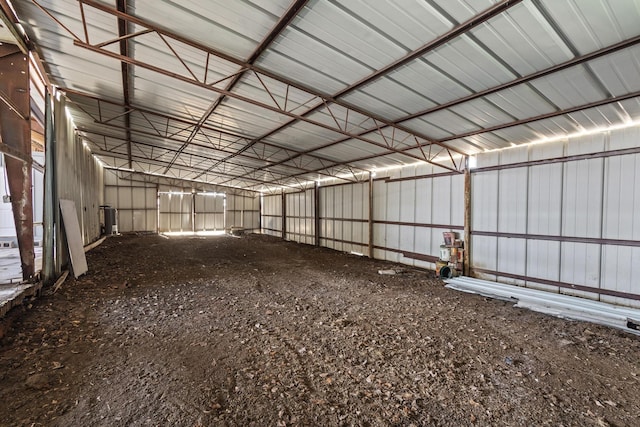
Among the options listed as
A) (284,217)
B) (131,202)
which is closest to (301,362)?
(284,217)

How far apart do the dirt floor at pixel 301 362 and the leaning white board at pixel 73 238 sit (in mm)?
1021

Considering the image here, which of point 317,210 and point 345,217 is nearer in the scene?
point 345,217

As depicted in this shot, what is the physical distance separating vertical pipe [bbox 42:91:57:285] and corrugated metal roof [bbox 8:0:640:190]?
4.32 ft

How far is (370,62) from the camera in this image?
4.73 metres

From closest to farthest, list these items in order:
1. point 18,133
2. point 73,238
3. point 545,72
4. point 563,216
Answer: point 545,72 → point 18,133 → point 563,216 → point 73,238

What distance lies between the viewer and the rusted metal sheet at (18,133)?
16.7ft

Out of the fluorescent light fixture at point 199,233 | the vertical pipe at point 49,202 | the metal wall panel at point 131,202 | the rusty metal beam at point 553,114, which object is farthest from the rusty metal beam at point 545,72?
the metal wall panel at point 131,202

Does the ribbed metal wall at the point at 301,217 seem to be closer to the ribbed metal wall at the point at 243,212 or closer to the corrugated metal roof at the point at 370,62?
the ribbed metal wall at the point at 243,212

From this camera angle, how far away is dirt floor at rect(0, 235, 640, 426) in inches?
109

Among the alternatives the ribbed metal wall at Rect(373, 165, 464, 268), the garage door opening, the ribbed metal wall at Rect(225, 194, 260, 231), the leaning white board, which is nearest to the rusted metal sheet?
the leaning white board

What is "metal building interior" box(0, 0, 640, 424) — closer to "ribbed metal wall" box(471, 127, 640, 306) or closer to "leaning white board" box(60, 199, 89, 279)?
"ribbed metal wall" box(471, 127, 640, 306)

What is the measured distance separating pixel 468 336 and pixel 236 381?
3822 millimetres

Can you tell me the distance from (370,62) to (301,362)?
16.0ft

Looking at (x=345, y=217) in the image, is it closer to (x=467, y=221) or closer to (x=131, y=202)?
(x=467, y=221)
